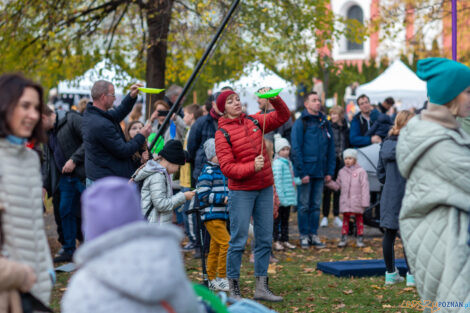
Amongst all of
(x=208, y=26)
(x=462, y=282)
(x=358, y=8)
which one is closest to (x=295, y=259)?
(x=462, y=282)

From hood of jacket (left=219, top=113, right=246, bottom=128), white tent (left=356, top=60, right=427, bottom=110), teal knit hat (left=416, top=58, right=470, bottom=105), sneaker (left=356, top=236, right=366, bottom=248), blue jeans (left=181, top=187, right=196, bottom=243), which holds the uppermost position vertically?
white tent (left=356, top=60, right=427, bottom=110)

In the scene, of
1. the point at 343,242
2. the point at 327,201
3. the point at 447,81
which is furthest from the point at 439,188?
the point at 327,201

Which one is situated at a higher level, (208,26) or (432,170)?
(208,26)

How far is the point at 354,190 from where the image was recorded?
36.4 ft

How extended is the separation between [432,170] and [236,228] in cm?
301

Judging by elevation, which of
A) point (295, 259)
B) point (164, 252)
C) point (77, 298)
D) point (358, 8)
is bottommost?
point (295, 259)

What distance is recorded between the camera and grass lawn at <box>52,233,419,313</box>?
22.7 feet

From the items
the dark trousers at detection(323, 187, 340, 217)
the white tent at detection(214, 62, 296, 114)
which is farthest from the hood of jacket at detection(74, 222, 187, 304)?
the white tent at detection(214, 62, 296, 114)

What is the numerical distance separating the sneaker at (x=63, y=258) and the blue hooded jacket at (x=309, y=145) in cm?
358

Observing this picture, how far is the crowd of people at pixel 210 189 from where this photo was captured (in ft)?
8.88

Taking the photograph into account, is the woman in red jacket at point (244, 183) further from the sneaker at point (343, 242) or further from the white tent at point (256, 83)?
the white tent at point (256, 83)

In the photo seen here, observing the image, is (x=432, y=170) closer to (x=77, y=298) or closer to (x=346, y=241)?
(x=77, y=298)

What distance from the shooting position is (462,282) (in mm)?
4109

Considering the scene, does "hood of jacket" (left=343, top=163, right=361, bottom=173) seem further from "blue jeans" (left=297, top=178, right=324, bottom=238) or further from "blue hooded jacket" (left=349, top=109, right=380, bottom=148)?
"blue hooded jacket" (left=349, top=109, right=380, bottom=148)
